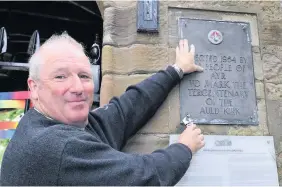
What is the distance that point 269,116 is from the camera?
166 cm

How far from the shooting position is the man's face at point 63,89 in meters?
1.14

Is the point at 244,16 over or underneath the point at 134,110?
over

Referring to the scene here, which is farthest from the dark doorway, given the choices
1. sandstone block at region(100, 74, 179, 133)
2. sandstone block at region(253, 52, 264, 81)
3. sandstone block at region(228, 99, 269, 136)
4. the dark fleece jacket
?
the dark fleece jacket

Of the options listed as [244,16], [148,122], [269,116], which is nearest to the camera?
[148,122]

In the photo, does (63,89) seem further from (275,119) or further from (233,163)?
(275,119)

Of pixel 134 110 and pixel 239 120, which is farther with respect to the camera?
pixel 239 120

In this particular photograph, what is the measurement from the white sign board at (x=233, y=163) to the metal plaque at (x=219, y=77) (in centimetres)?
11

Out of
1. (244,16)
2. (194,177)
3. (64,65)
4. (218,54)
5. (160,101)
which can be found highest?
(244,16)

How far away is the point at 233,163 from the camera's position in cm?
152

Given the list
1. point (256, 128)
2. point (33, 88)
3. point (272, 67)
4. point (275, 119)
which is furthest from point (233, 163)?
point (33, 88)

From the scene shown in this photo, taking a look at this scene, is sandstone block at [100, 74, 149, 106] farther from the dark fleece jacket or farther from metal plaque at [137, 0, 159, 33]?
the dark fleece jacket

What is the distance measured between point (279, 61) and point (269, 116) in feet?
1.10

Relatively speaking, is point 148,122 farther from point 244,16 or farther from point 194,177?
point 244,16

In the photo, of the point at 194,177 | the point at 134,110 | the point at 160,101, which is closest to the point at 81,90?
the point at 134,110
